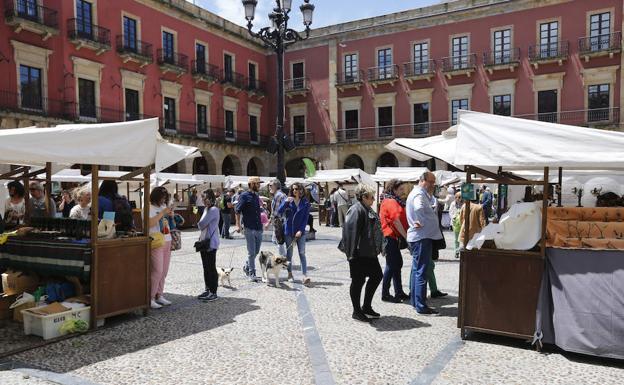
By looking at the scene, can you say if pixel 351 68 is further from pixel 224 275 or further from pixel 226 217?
pixel 224 275

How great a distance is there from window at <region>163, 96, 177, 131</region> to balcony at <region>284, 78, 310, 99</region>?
9034mm

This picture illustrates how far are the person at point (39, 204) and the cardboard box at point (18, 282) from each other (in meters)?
1.06

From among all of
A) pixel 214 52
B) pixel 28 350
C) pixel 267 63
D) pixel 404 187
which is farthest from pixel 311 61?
A: pixel 28 350

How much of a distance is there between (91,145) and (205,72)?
25.9m

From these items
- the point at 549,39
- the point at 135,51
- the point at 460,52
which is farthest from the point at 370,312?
the point at 460,52

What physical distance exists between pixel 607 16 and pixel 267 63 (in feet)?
67.0

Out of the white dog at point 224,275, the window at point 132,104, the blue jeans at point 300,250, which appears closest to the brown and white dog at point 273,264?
the blue jeans at point 300,250

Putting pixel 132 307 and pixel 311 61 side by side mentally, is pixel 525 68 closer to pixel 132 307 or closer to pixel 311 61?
pixel 311 61

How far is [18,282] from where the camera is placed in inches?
225

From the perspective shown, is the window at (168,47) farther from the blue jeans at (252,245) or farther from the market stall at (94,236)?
the market stall at (94,236)

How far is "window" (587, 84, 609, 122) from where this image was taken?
26219 millimetres

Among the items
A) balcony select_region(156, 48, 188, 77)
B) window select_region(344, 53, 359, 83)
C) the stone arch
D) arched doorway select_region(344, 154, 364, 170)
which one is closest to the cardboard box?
balcony select_region(156, 48, 188, 77)

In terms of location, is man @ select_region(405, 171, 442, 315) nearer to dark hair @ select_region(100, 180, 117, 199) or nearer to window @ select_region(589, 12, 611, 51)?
dark hair @ select_region(100, 180, 117, 199)

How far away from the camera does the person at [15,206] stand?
22.2 feet
